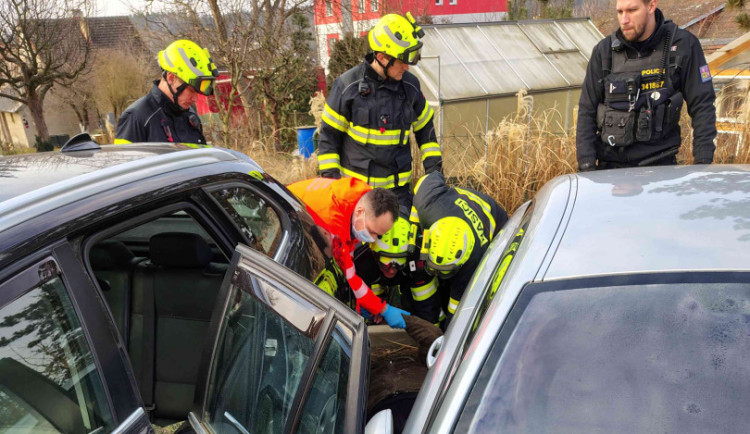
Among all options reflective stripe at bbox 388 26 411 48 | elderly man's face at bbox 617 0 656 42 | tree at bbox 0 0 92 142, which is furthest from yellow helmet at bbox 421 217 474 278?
tree at bbox 0 0 92 142

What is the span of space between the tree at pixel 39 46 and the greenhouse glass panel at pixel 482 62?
19.6 metres

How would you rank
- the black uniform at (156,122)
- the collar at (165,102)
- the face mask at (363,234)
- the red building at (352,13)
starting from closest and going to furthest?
the face mask at (363,234) → the black uniform at (156,122) → the collar at (165,102) → the red building at (352,13)

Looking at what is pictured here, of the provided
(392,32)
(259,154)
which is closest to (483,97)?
(259,154)

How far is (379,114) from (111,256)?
2.11 meters

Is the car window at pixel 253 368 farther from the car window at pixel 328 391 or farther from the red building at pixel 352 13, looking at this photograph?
the red building at pixel 352 13

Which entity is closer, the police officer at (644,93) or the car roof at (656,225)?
the car roof at (656,225)

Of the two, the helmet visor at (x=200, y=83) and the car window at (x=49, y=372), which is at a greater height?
the helmet visor at (x=200, y=83)

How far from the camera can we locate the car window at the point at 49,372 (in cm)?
122

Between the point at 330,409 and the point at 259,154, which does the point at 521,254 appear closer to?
the point at 330,409

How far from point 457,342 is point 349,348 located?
1.14ft

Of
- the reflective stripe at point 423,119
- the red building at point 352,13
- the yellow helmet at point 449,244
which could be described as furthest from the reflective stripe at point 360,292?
the red building at point 352,13

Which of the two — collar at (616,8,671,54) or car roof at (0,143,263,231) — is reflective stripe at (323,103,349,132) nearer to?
car roof at (0,143,263,231)

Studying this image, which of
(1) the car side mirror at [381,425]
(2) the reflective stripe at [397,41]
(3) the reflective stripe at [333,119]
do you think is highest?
(2) the reflective stripe at [397,41]

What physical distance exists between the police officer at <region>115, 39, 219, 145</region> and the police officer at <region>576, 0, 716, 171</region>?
8.23 ft
